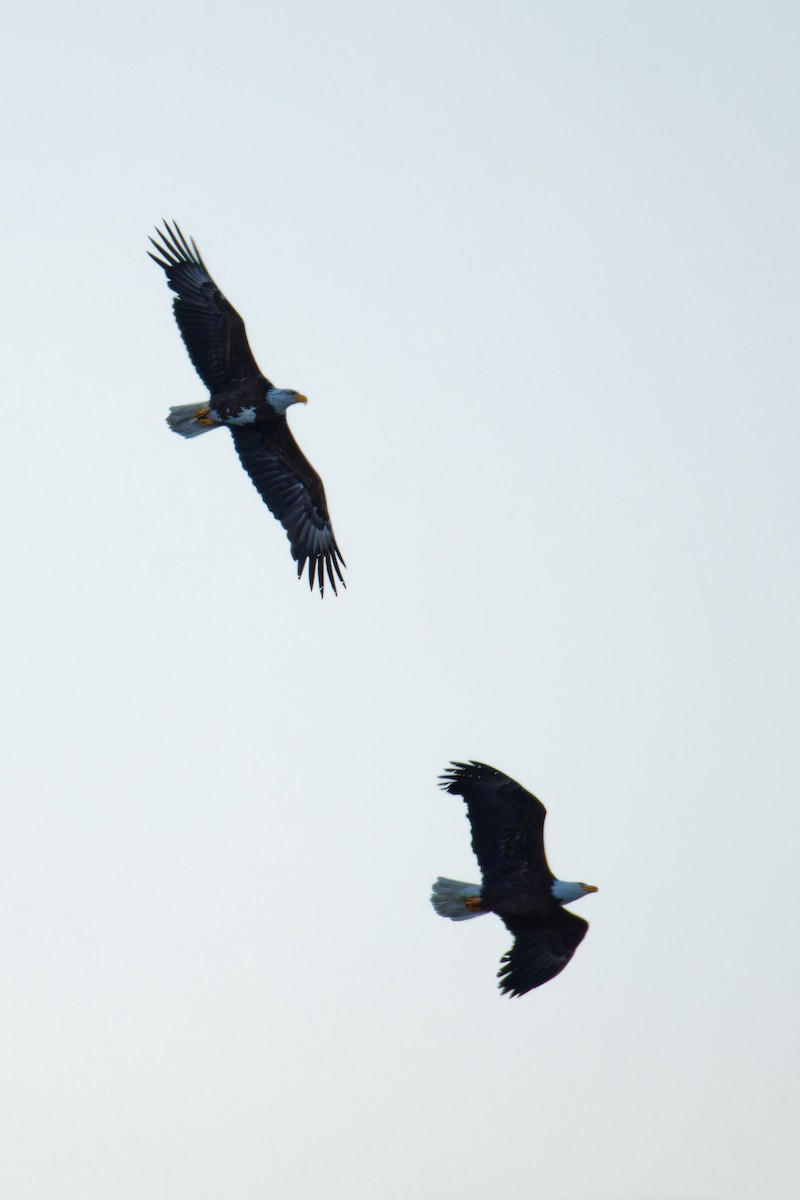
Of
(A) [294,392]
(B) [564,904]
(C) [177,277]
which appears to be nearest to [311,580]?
(A) [294,392]

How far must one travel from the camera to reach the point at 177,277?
48.3 ft

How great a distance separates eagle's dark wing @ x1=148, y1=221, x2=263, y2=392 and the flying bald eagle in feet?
13.8

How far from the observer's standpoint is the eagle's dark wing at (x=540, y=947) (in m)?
13.2

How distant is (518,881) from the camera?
1338 cm

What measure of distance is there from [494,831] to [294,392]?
14.5 feet

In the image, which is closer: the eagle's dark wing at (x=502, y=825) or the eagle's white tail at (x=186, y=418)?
the eagle's dark wing at (x=502, y=825)

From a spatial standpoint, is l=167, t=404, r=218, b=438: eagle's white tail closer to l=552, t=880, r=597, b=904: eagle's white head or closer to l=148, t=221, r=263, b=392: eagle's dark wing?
l=148, t=221, r=263, b=392: eagle's dark wing

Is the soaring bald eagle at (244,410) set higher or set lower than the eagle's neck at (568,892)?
higher

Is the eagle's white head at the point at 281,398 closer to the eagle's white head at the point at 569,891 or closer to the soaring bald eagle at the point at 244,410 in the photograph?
the soaring bald eagle at the point at 244,410

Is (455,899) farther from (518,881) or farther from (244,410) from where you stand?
(244,410)

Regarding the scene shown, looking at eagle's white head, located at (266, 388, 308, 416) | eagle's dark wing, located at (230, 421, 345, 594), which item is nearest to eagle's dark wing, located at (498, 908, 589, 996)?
eagle's dark wing, located at (230, 421, 345, 594)

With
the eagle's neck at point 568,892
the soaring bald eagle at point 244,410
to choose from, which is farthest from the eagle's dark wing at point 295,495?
the eagle's neck at point 568,892

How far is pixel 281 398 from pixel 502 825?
4381mm

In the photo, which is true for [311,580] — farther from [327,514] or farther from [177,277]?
[177,277]
